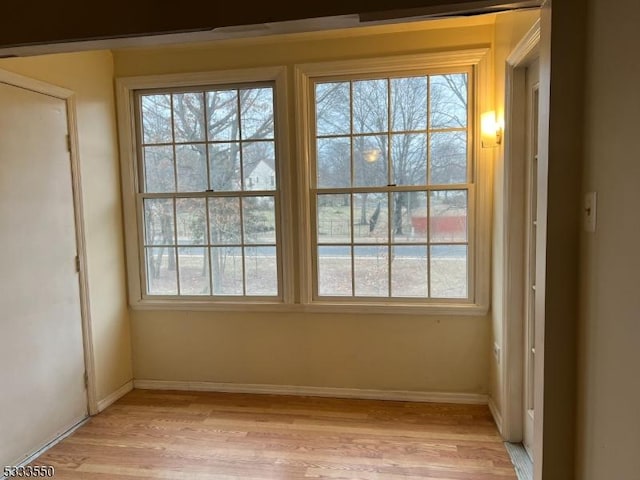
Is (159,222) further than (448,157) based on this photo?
Yes

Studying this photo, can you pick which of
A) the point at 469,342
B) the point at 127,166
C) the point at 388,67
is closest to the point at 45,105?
the point at 127,166

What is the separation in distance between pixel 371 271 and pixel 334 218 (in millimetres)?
455

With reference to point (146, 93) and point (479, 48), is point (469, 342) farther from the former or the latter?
point (146, 93)

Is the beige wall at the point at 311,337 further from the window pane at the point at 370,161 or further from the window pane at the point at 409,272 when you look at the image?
the window pane at the point at 370,161

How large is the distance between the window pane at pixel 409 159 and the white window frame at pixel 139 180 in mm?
748

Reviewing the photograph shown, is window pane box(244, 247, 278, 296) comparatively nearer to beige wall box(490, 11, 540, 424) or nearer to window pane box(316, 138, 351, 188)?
window pane box(316, 138, 351, 188)

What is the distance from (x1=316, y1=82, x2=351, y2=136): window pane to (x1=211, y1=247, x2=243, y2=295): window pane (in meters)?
1.08

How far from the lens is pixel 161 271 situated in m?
3.08

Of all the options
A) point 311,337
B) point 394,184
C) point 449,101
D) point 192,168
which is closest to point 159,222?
point 192,168

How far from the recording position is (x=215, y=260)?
300 cm

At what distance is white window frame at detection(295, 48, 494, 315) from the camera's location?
2.58 metres

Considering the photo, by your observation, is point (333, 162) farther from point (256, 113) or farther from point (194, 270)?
point (194, 270)

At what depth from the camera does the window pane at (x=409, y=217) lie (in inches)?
108

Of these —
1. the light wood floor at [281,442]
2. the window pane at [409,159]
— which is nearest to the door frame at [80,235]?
the light wood floor at [281,442]
